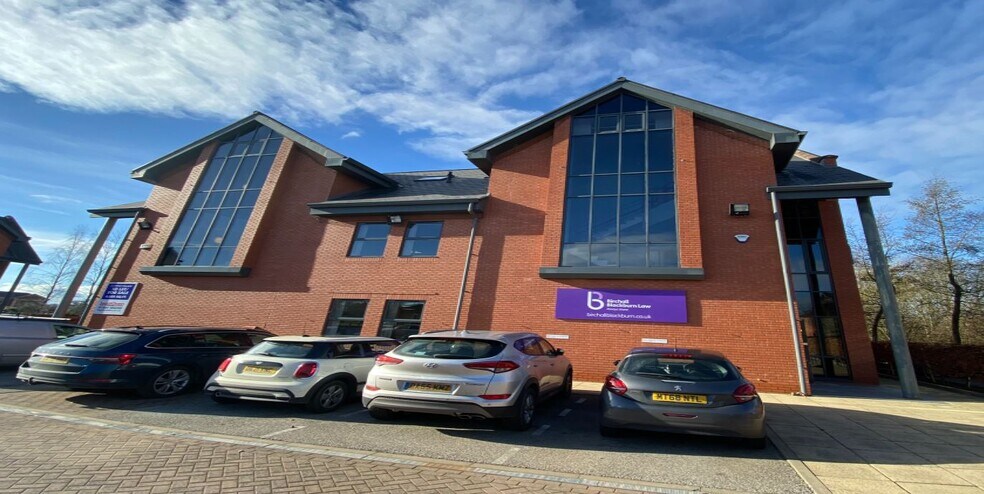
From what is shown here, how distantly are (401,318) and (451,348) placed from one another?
7.54 m

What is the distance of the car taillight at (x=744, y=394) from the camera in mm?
4759

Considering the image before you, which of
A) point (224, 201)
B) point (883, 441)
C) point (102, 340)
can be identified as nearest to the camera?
point (883, 441)

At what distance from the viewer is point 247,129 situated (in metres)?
18.1

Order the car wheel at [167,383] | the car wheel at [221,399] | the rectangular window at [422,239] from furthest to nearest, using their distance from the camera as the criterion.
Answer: the rectangular window at [422,239]
the car wheel at [167,383]
the car wheel at [221,399]

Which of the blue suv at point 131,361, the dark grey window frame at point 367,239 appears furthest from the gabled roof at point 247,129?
the blue suv at point 131,361

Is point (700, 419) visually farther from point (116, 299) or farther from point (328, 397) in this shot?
point (116, 299)

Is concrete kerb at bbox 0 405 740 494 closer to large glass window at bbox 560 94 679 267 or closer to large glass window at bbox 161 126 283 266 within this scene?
large glass window at bbox 560 94 679 267

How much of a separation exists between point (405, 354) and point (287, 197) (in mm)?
12764

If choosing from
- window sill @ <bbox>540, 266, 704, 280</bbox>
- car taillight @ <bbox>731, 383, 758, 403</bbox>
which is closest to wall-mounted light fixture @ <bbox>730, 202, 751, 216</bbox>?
window sill @ <bbox>540, 266, 704, 280</bbox>

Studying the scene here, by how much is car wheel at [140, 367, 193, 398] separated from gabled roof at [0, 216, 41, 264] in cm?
2444

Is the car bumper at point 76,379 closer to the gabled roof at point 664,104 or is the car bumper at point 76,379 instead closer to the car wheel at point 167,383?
the car wheel at point 167,383

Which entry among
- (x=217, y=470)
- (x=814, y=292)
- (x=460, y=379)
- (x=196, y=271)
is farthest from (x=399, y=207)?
(x=814, y=292)

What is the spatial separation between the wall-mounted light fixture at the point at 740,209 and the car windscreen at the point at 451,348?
8.90 metres

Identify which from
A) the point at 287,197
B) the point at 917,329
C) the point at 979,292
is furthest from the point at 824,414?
the point at 917,329
